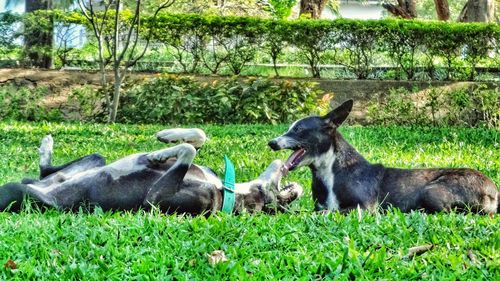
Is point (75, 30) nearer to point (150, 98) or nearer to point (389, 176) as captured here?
point (150, 98)

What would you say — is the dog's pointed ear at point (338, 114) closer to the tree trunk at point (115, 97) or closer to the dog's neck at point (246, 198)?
the dog's neck at point (246, 198)

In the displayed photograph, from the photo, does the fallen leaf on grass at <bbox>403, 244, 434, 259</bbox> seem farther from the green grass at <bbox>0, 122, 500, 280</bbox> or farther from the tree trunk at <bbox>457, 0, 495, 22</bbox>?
the tree trunk at <bbox>457, 0, 495, 22</bbox>

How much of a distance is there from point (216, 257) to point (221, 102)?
1111 centimetres

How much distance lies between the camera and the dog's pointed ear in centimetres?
679

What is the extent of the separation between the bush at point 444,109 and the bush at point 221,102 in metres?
1.42

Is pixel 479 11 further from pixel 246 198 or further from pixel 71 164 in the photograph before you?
pixel 71 164

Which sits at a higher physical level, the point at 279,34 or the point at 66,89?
the point at 279,34

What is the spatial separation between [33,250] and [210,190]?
1.54 m

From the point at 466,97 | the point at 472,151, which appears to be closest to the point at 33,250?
the point at 472,151

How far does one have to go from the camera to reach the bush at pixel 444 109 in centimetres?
1609

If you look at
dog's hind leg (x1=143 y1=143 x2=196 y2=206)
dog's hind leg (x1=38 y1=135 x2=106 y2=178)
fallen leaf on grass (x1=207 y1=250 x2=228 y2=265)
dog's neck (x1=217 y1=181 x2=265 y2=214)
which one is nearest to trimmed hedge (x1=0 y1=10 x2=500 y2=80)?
dog's hind leg (x1=38 y1=135 x2=106 y2=178)

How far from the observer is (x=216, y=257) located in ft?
15.3

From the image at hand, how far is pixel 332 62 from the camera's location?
18062 mm

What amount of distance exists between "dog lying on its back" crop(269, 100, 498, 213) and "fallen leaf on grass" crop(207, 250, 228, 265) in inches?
77.8
